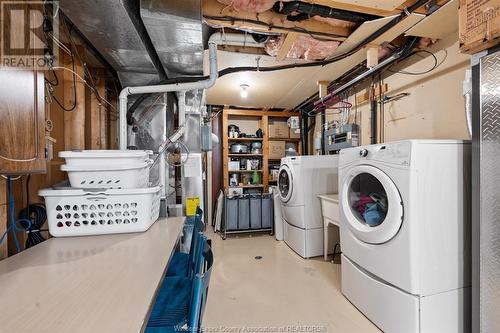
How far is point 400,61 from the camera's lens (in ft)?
8.17

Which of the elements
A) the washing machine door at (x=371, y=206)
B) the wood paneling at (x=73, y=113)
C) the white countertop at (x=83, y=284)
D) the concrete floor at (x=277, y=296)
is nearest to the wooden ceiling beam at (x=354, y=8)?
the washing machine door at (x=371, y=206)

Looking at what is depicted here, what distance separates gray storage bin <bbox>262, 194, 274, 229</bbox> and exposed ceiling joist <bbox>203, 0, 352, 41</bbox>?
2.50 meters

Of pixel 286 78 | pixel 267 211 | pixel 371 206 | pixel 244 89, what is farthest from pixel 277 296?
pixel 244 89

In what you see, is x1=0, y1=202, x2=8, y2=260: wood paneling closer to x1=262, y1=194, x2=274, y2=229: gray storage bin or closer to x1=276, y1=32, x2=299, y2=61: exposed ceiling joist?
x1=276, y1=32, x2=299, y2=61: exposed ceiling joist

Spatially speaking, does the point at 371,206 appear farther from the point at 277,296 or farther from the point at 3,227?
the point at 3,227

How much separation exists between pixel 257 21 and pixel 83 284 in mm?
1823

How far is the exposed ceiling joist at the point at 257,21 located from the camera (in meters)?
1.66

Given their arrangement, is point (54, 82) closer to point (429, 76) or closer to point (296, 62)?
point (296, 62)

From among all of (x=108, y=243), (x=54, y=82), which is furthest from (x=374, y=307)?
(x=54, y=82)

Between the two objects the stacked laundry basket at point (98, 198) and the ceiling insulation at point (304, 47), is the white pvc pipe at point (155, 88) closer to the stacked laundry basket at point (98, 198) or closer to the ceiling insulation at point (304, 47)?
the ceiling insulation at point (304, 47)

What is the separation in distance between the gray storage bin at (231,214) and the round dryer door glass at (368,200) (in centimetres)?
205

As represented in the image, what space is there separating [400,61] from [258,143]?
264 centimetres

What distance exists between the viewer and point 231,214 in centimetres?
369

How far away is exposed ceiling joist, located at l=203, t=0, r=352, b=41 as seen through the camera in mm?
1660
